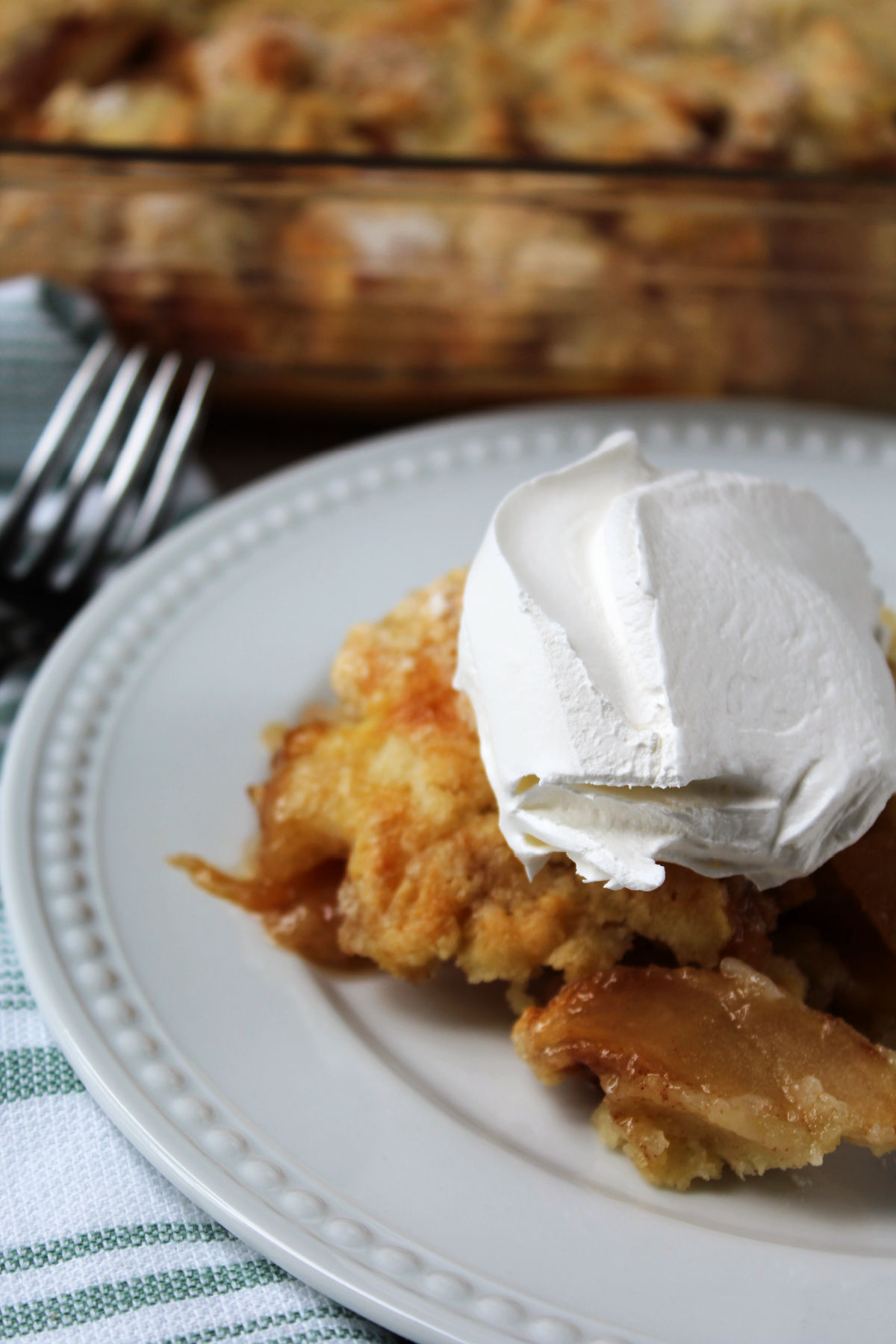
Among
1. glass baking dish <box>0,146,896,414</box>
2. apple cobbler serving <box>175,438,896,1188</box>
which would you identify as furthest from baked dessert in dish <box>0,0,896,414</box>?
apple cobbler serving <box>175,438,896,1188</box>

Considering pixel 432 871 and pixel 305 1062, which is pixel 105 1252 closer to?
pixel 305 1062

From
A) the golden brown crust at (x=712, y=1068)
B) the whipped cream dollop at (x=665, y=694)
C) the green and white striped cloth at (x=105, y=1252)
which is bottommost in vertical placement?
the green and white striped cloth at (x=105, y=1252)

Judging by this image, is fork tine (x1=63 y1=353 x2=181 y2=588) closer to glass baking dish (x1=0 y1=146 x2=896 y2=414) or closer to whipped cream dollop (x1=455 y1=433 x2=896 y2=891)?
glass baking dish (x1=0 y1=146 x2=896 y2=414)

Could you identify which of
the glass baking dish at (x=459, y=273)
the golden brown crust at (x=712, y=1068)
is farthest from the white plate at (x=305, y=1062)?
the glass baking dish at (x=459, y=273)

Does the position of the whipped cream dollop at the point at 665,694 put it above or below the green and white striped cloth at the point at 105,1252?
above

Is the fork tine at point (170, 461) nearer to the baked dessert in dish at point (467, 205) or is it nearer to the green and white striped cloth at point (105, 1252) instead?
the baked dessert in dish at point (467, 205)

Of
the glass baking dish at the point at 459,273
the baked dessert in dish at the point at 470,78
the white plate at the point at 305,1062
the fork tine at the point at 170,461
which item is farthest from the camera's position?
the baked dessert in dish at the point at 470,78

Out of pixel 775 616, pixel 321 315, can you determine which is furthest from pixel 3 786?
pixel 321 315
